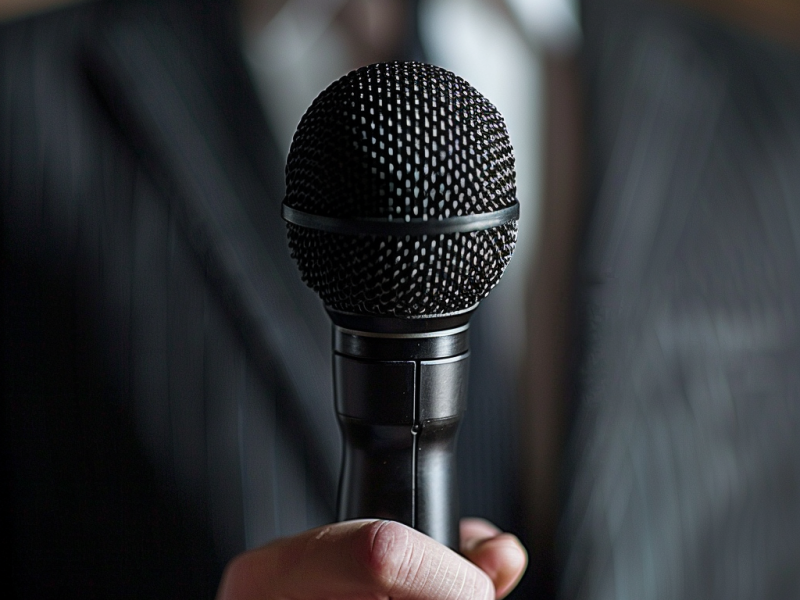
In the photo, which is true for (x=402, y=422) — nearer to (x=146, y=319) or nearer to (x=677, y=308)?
(x=146, y=319)

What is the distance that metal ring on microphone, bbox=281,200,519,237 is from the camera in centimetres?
29

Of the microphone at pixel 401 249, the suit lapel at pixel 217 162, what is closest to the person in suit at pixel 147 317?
the suit lapel at pixel 217 162

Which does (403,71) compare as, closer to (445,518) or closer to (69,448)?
(445,518)

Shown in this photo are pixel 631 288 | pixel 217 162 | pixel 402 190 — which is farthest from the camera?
pixel 631 288

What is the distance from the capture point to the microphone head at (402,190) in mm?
293

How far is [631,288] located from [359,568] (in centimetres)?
66

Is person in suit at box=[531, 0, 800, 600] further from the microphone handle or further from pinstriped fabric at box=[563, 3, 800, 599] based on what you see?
the microphone handle

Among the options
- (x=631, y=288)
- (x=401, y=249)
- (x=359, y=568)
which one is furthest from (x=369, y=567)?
(x=631, y=288)

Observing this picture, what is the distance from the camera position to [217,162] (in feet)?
2.54

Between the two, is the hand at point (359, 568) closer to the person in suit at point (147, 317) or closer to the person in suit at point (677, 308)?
the person in suit at point (147, 317)

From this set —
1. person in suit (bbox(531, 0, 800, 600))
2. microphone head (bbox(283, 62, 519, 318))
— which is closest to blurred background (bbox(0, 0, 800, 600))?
person in suit (bbox(531, 0, 800, 600))

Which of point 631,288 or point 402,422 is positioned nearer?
point 402,422

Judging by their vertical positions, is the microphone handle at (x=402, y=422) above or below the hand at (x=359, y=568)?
above

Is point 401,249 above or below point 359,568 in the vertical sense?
above
